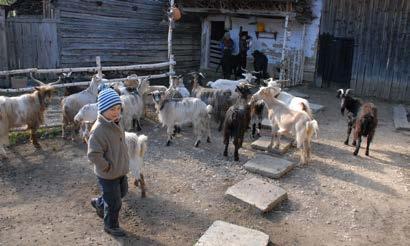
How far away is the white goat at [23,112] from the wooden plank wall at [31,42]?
22.5 feet

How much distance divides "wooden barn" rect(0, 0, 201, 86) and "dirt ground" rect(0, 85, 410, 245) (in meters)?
7.07

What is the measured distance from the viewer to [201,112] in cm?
909

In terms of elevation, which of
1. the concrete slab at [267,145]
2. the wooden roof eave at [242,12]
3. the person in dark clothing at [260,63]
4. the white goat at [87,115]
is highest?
the wooden roof eave at [242,12]

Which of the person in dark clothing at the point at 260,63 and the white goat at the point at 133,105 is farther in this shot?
the person in dark clothing at the point at 260,63

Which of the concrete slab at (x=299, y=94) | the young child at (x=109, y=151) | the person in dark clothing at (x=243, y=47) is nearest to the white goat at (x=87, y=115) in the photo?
the young child at (x=109, y=151)

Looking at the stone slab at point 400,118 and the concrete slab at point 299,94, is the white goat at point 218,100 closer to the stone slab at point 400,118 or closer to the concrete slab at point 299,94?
the concrete slab at point 299,94

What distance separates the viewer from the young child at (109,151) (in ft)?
16.2

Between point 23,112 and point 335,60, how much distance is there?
35.8ft

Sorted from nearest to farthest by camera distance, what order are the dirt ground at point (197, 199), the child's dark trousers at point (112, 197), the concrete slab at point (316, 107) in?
the child's dark trousers at point (112, 197), the dirt ground at point (197, 199), the concrete slab at point (316, 107)

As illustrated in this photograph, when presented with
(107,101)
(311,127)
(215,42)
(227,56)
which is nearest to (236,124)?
(311,127)

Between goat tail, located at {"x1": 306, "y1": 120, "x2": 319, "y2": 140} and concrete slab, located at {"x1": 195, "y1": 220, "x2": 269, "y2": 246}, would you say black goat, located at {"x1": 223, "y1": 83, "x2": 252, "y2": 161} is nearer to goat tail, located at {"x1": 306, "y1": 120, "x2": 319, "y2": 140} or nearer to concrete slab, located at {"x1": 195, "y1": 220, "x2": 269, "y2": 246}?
goat tail, located at {"x1": 306, "y1": 120, "x2": 319, "y2": 140}

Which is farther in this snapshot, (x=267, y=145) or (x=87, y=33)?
(x=87, y=33)

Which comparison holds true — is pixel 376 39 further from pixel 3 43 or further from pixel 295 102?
pixel 3 43

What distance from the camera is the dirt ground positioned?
18.7 feet
